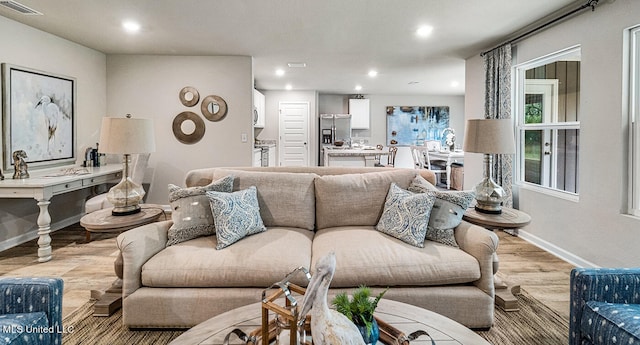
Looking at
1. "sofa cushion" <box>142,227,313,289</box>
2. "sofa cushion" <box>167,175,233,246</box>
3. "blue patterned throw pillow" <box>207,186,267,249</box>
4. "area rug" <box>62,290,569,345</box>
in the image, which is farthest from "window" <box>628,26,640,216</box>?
"sofa cushion" <box>167,175,233,246</box>

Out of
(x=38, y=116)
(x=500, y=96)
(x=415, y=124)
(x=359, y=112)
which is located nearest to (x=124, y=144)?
(x=38, y=116)

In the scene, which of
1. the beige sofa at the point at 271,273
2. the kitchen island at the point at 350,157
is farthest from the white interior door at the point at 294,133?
the beige sofa at the point at 271,273

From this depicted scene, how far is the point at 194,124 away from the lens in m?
5.28

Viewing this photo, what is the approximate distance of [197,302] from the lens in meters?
1.99

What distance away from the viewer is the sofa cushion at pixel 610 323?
135 centimetres

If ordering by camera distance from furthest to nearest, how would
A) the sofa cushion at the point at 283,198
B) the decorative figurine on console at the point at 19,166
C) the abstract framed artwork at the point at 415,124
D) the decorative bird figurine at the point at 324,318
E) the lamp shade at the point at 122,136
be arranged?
the abstract framed artwork at the point at 415,124
the decorative figurine on console at the point at 19,166
the sofa cushion at the point at 283,198
the lamp shade at the point at 122,136
the decorative bird figurine at the point at 324,318

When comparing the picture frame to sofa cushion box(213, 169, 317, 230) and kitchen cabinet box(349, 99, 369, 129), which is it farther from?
kitchen cabinet box(349, 99, 369, 129)

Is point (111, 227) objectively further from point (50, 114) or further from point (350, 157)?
point (350, 157)

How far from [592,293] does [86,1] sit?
167 inches

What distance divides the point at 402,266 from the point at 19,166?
3885mm

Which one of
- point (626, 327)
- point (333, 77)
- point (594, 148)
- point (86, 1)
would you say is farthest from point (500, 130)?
point (333, 77)

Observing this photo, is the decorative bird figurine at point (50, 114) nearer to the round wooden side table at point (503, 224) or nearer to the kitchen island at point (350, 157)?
the kitchen island at point (350, 157)

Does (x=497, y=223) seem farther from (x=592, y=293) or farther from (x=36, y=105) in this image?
(x=36, y=105)

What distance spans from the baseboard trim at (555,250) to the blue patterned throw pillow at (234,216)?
288 cm
